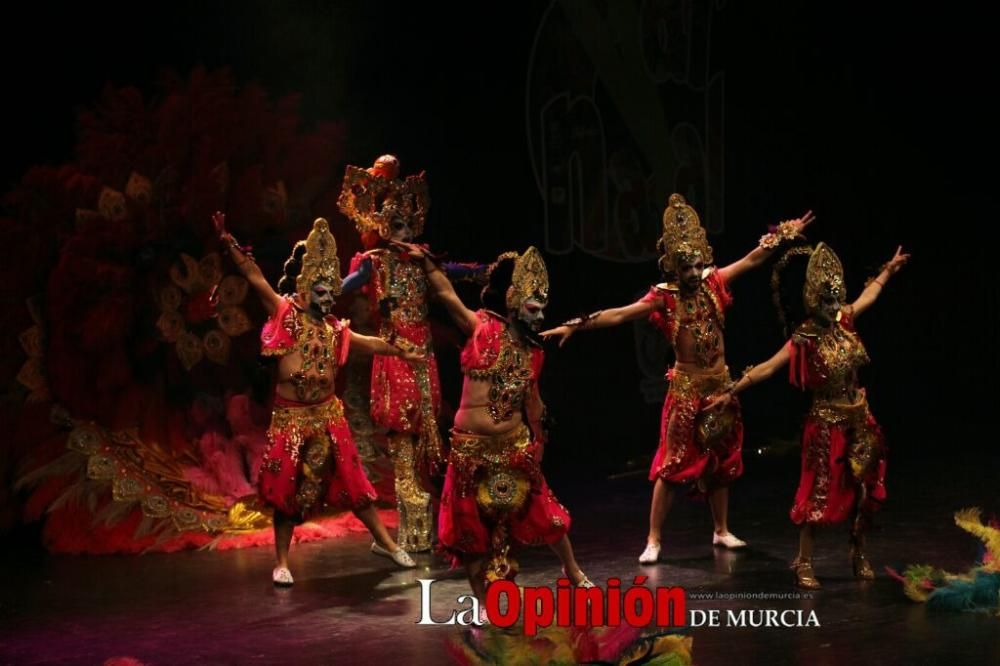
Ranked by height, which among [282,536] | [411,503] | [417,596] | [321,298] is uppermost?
[321,298]

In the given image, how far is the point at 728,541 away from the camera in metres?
5.68

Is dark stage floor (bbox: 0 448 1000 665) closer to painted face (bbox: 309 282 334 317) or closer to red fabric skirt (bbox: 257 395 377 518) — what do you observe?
red fabric skirt (bbox: 257 395 377 518)

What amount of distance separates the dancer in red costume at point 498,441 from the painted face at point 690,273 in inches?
38.6

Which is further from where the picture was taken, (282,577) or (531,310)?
(282,577)

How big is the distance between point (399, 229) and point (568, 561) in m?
1.66

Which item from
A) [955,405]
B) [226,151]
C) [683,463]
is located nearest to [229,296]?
[226,151]

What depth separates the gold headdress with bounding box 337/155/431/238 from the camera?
586 centimetres

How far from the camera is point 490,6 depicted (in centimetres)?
741

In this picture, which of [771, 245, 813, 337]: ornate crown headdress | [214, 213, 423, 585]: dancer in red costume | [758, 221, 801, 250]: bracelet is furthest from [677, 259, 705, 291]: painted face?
[214, 213, 423, 585]: dancer in red costume

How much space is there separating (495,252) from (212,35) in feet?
6.03

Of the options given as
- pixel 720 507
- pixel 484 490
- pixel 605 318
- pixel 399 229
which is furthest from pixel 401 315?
pixel 720 507

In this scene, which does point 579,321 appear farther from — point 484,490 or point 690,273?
point 484,490

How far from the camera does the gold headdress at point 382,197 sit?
5.86 meters

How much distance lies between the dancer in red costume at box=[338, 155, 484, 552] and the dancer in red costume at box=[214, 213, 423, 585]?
1.50ft
